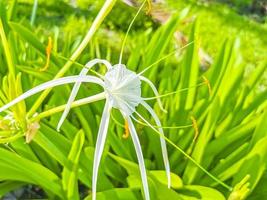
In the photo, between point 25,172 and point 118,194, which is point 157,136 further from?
point 25,172

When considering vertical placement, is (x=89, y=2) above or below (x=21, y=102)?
below

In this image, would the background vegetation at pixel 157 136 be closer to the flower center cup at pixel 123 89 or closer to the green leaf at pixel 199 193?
the green leaf at pixel 199 193

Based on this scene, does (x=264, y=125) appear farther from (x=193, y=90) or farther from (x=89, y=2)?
(x=89, y=2)

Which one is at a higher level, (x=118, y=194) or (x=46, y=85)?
(x=46, y=85)

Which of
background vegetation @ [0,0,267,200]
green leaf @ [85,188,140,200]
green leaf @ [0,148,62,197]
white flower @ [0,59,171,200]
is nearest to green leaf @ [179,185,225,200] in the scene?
background vegetation @ [0,0,267,200]

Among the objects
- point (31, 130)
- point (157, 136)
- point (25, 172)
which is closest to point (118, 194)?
point (25, 172)

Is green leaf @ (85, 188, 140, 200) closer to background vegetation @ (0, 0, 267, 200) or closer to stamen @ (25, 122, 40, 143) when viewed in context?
background vegetation @ (0, 0, 267, 200)

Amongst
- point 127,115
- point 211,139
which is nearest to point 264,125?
point 211,139

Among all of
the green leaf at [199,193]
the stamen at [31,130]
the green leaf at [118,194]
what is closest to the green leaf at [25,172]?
the green leaf at [118,194]
